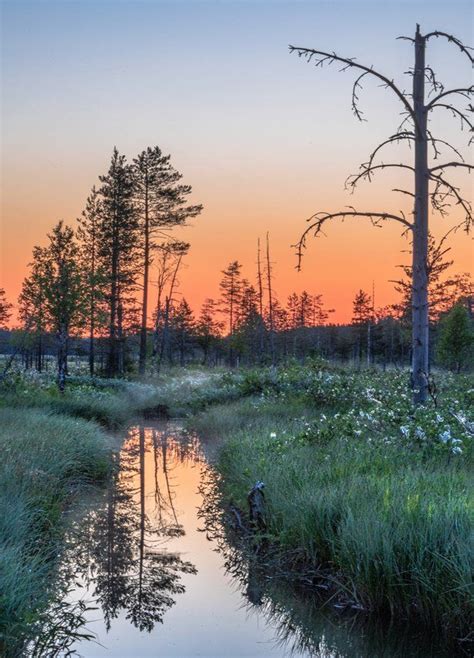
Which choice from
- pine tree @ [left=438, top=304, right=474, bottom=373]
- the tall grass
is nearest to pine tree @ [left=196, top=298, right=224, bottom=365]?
pine tree @ [left=438, top=304, right=474, bottom=373]

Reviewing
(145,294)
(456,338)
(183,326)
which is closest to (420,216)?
(145,294)

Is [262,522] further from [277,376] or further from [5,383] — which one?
[277,376]

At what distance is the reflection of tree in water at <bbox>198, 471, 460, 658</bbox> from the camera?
5.16 meters

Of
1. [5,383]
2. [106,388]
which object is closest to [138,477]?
[5,383]

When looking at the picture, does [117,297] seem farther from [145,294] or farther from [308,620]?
[308,620]

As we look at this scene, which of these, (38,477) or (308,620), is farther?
(38,477)

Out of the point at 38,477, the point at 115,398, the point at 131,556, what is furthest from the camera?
the point at 115,398

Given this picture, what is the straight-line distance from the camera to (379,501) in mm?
6391

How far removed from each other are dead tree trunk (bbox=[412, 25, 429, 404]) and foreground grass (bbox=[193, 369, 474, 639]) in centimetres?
154

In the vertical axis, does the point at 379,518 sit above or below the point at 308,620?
above

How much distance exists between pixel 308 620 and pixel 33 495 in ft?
13.1

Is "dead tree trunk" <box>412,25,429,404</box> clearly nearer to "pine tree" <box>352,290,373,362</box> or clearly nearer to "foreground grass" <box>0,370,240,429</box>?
"foreground grass" <box>0,370,240,429</box>

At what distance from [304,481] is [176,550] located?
6.28ft

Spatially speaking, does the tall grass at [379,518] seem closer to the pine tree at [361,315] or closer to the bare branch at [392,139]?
the bare branch at [392,139]
